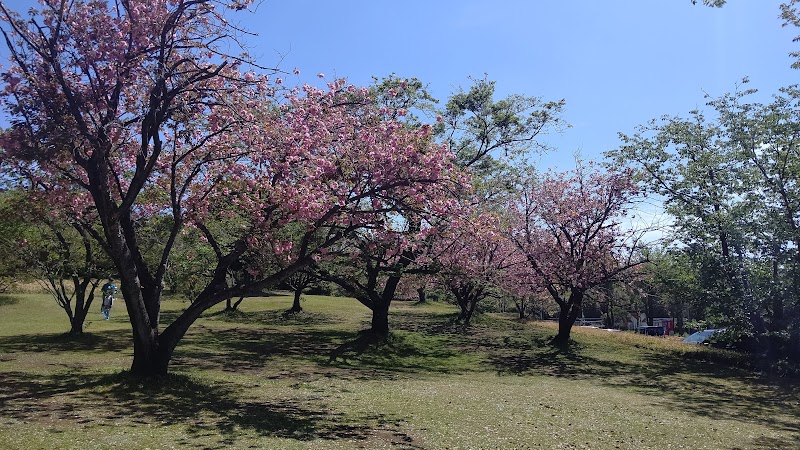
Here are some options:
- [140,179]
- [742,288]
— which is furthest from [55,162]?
[742,288]

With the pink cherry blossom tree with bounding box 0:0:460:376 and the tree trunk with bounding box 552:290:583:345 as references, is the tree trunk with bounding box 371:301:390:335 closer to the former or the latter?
the tree trunk with bounding box 552:290:583:345

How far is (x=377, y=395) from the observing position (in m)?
12.7

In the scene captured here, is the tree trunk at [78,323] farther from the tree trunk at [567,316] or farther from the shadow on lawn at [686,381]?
the tree trunk at [567,316]

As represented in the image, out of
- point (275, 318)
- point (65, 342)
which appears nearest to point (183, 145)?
point (65, 342)

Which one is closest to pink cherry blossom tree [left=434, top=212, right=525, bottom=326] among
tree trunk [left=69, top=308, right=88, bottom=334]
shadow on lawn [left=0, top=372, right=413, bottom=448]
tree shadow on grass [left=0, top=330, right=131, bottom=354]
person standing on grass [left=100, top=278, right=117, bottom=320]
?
shadow on lawn [left=0, top=372, right=413, bottom=448]

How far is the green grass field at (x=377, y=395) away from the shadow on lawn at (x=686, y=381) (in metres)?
0.07

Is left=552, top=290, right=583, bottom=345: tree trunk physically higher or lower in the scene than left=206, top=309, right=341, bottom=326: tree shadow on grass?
higher

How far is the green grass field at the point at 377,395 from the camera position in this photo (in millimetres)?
8320

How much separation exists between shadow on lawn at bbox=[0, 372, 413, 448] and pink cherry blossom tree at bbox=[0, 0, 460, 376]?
1111 millimetres

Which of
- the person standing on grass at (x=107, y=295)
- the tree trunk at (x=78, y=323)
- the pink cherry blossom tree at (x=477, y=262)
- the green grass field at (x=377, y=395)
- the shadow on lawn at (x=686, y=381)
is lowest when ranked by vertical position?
the shadow on lawn at (x=686, y=381)

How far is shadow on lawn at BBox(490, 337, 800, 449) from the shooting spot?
12727mm

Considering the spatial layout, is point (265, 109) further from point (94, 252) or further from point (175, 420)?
point (94, 252)

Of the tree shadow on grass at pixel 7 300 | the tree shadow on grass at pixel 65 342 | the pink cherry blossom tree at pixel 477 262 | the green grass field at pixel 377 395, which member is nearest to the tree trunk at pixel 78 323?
the tree shadow on grass at pixel 65 342

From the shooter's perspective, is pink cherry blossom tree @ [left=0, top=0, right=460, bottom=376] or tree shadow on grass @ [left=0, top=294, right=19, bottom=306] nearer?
pink cherry blossom tree @ [left=0, top=0, right=460, bottom=376]
